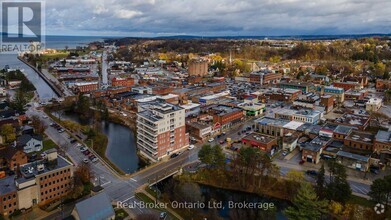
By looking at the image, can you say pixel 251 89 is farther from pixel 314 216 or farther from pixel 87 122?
pixel 314 216

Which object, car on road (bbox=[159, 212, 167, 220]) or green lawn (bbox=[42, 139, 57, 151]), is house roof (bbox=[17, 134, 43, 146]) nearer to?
green lawn (bbox=[42, 139, 57, 151])

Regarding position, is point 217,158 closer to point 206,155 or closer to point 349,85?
point 206,155

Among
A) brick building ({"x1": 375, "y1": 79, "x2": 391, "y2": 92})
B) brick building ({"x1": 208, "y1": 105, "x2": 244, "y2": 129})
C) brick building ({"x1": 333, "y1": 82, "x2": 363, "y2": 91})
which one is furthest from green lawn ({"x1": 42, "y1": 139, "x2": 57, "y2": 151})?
brick building ({"x1": 375, "y1": 79, "x2": 391, "y2": 92})

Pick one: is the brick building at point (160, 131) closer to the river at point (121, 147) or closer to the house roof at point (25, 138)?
the river at point (121, 147)

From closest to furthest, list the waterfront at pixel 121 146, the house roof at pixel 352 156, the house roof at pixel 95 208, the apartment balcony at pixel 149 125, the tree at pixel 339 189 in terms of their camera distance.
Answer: the house roof at pixel 95 208
the tree at pixel 339 189
the house roof at pixel 352 156
the apartment balcony at pixel 149 125
the waterfront at pixel 121 146

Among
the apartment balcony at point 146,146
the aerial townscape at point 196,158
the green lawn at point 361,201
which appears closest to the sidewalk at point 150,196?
the aerial townscape at point 196,158
